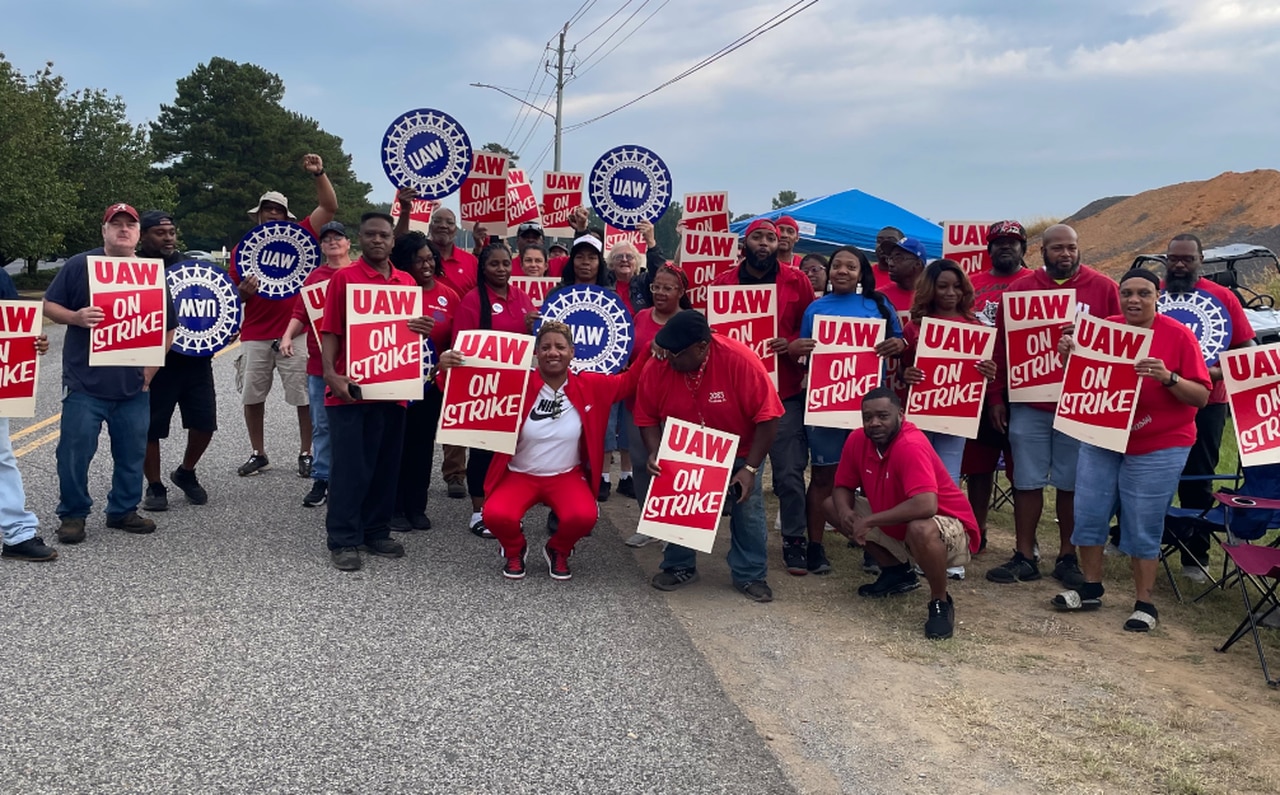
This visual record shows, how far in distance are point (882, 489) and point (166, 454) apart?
678cm

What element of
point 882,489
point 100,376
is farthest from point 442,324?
point 882,489

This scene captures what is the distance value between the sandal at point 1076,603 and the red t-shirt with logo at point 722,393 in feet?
6.72

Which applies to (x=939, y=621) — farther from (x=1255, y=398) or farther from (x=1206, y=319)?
(x=1206, y=319)

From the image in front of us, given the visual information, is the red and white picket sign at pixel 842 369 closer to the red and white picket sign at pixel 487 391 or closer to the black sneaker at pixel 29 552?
the red and white picket sign at pixel 487 391

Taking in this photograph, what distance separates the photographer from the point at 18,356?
22.8ft

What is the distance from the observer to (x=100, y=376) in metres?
7.29

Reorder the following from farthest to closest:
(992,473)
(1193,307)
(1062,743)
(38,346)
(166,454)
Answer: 1. (166,454)
2. (992,473)
3. (1193,307)
4. (38,346)
5. (1062,743)

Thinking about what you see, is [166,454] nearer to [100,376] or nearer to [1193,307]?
[100,376]

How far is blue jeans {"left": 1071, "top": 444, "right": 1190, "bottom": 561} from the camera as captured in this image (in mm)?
6398

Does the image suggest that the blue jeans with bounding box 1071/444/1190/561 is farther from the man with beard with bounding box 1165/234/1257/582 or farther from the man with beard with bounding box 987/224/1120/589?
the man with beard with bounding box 1165/234/1257/582

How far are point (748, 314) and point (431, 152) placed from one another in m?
3.99

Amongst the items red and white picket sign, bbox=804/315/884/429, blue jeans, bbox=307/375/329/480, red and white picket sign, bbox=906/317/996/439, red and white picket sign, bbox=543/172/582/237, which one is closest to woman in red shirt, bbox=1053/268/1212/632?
red and white picket sign, bbox=906/317/996/439

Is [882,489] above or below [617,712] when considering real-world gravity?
above

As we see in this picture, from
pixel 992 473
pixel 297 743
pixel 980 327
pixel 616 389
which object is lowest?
pixel 297 743
